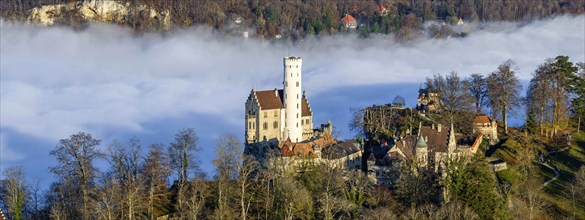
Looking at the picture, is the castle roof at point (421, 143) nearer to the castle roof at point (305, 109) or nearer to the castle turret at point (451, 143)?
the castle turret at point (451, 143)

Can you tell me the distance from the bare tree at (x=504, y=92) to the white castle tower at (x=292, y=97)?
18016 millimetres

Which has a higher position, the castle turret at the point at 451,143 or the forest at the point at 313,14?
the forest at the point at 313,14

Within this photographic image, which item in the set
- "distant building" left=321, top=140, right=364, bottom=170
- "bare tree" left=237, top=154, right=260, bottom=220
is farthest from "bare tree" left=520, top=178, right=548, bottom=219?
"bare tree" left=237, top=154, right=260, bottom=220

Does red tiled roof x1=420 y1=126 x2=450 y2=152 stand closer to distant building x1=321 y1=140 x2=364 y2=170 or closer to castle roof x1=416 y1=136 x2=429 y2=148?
castle roof x1=416 y1=136 x2=429 y2=148

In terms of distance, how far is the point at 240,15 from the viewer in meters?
173

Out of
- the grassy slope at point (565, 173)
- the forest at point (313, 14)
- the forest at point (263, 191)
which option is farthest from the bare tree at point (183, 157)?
the forest at point (313, 14)

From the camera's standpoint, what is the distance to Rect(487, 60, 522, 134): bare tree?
73.6m

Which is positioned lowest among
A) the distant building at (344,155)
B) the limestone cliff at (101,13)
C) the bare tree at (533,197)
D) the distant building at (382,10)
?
the bare tree at (533,197)

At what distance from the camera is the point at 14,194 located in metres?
54.5

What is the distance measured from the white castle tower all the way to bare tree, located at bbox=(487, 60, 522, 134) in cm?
1802

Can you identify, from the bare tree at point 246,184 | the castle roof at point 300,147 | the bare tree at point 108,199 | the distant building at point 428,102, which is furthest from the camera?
the distant building at point 428,102

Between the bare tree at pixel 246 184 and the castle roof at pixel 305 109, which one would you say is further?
the castle roof at pixel 305 109

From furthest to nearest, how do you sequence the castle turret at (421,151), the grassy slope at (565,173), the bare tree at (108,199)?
the castle turret at (421,151), the grassy slope at (565,173), the bare tree at (108,199)

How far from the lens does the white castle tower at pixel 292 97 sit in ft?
225
